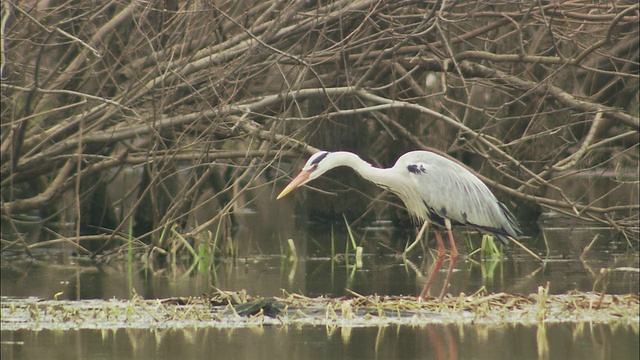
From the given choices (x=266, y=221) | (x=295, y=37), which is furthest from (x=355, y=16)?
(x=266, y=221)

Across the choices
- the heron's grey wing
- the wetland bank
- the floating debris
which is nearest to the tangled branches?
the wetland bank

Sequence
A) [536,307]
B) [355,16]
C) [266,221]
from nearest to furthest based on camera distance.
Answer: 1. [536,307]
2. [355,16]
3. [266,221]

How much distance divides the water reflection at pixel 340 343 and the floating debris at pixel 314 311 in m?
0.18

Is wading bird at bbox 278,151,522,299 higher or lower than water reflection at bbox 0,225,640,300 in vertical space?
higher

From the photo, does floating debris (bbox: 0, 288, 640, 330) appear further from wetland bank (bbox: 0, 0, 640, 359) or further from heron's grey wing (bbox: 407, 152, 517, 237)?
heron's grey wing (bbox: 407, 152, 517, 237)

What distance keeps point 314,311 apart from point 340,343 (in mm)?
1093

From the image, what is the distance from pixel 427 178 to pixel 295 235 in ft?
17.3

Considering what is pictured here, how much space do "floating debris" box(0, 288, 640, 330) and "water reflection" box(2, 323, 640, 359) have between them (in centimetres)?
18

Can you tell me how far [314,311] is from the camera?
7.53m

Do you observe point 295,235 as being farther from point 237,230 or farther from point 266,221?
point 266,221

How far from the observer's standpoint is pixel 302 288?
8891mm

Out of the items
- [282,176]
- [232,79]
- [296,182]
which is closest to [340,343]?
[296,182]

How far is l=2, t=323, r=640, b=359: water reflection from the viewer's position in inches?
238

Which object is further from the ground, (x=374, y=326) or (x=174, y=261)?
(x=174, y=261)
